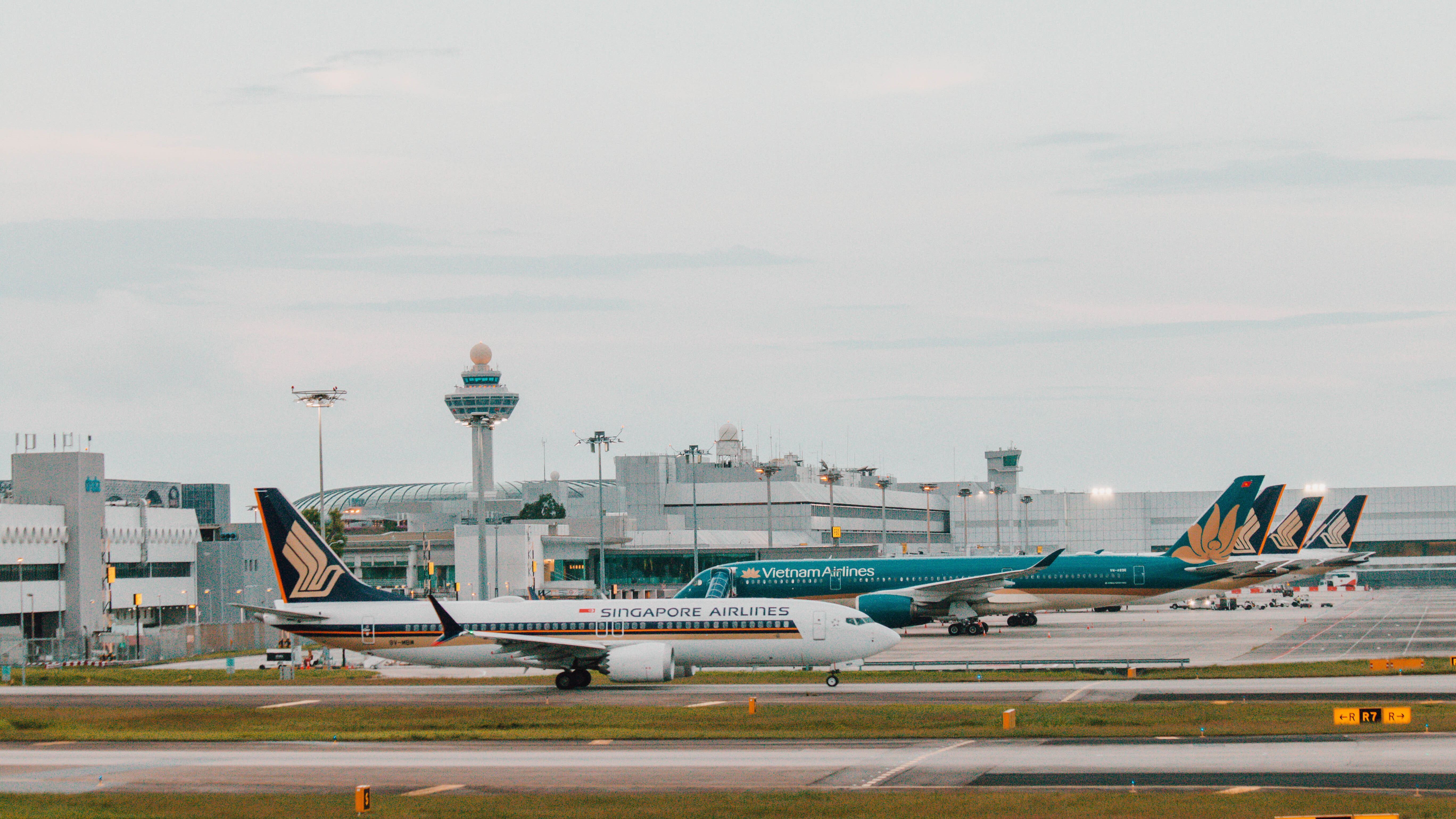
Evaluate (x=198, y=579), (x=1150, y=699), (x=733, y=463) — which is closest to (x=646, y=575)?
(x=733, y=463)

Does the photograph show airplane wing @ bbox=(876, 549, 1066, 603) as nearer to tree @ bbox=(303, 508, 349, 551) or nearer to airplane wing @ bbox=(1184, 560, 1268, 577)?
airplane wing @ bbox=(1184, 560, 1268, 577)

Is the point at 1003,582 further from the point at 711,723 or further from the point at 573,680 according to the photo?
the point at 711,723

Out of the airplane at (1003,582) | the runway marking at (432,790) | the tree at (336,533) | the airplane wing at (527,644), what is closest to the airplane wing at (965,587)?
the airplane at (1003,582)

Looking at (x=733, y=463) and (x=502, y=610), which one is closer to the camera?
(x=502, y=610)

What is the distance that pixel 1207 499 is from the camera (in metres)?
198

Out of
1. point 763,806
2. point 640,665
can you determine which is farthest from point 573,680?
point 763,806

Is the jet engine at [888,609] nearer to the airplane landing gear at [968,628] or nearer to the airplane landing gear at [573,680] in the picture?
the airplane landing gear at [968,628]

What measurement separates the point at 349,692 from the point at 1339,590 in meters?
150

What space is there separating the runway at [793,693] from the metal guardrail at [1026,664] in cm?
434

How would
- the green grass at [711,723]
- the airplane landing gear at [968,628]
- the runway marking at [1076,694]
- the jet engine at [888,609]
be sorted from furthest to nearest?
the airplane landing gear at [968,628], the jet engine at [888,609], the runway marking at [1076,694], the green grass at [711,723]

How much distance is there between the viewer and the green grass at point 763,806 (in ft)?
76.5

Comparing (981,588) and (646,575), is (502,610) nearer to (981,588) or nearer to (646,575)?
(981,588)

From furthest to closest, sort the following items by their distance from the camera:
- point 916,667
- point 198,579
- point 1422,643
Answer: point 198,579 → point 1422,643 → point 916,667

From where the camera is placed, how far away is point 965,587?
78.4m
